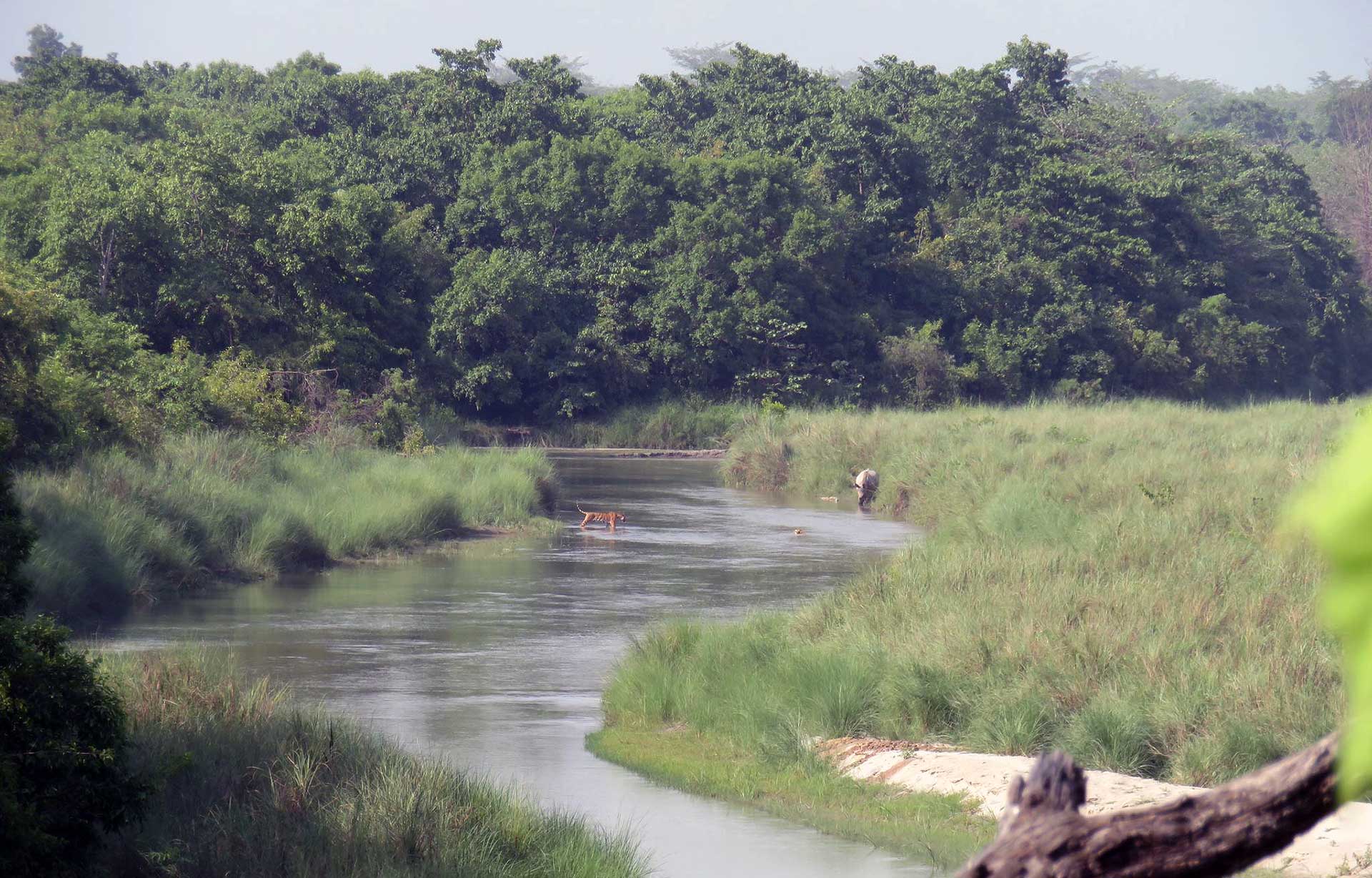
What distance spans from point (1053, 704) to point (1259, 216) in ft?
187

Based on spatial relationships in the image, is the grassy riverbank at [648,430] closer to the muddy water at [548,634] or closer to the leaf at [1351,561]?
the muddy water at [548,634]

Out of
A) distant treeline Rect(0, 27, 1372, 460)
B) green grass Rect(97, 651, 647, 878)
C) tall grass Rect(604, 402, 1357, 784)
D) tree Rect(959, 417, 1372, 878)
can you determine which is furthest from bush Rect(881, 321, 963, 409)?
tree Rect(959, 417, 1372, 878)

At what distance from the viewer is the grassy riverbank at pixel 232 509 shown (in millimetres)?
17875

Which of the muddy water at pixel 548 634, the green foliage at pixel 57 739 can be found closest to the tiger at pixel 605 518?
the muddy water at pixel 548 634

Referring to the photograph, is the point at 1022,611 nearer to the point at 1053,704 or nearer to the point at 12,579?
the point at 1053,704

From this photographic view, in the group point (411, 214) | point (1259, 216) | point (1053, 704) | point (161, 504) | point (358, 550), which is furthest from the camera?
point (1259, 216)

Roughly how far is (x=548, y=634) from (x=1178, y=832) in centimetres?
1569

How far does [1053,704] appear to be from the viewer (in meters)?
11.1

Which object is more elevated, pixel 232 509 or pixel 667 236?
pixel 667 236

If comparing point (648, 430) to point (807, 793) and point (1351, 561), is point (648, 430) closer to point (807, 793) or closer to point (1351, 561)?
point (807, 793)

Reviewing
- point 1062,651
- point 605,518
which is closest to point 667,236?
point 605,518

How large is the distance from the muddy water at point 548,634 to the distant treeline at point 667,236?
10.2m

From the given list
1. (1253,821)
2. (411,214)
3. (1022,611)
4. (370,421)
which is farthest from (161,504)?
(411,214)

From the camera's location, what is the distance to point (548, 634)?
17172 mm
